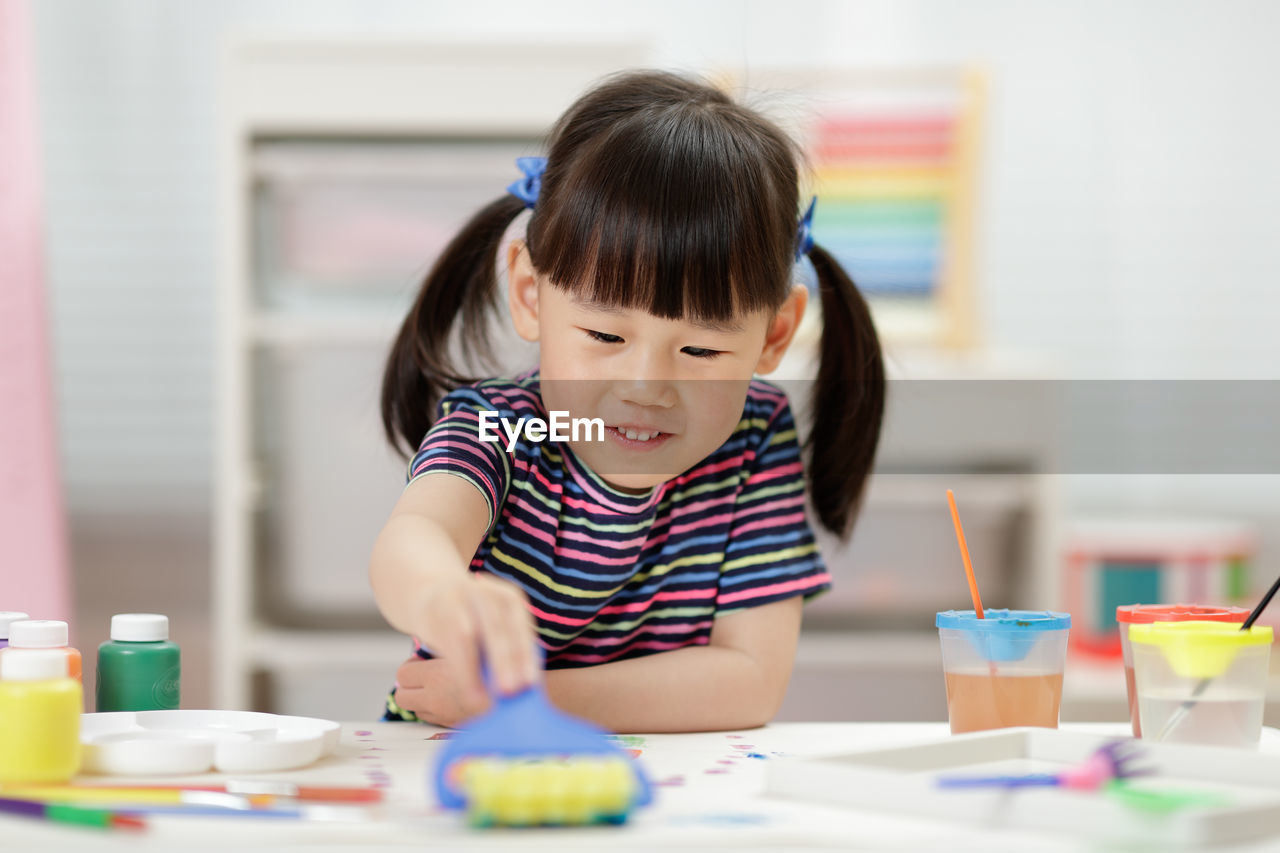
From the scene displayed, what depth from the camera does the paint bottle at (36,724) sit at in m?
0.58

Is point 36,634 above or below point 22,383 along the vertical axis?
below

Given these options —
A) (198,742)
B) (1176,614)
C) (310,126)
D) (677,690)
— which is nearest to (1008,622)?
(1176,614)

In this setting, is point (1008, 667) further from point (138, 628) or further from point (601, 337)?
point (138, 628)

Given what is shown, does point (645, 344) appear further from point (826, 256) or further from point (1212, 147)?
point (1212, 147)

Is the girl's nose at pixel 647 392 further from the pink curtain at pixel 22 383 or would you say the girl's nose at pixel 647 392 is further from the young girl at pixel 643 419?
the pink curtain at pixel 22 383

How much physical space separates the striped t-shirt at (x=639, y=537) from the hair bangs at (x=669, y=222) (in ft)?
0.45

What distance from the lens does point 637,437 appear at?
0.87m

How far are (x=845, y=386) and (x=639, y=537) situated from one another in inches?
8.0

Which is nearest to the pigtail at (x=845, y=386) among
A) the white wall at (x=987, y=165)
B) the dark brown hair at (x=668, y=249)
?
the dark brown hair at (x=668, y=249)

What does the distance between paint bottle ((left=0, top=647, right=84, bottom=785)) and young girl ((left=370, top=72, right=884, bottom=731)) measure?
0.51 ft

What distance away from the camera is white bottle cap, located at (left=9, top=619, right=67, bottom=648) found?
69 cm

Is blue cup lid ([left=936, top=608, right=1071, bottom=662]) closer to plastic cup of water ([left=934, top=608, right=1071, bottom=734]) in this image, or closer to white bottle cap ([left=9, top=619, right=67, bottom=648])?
plastic cup of water ([left=934, top=608, right=1071, bottom=734])

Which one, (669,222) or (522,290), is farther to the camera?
(522,290)

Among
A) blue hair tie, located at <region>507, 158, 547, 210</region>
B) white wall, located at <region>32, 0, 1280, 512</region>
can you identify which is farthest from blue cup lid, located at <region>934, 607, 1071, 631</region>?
white wall, located at <region>32, 0, 1280, 512</region>
